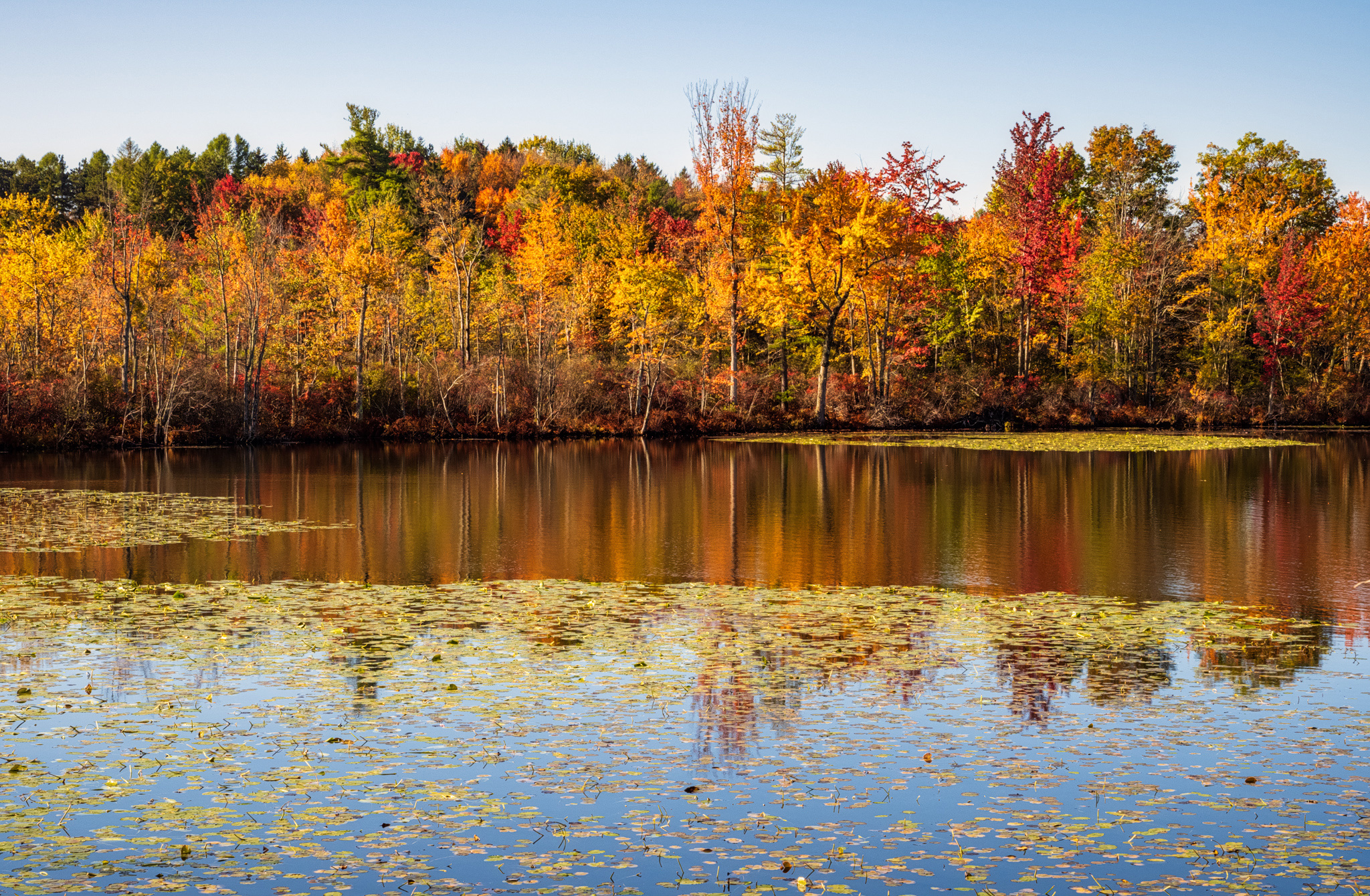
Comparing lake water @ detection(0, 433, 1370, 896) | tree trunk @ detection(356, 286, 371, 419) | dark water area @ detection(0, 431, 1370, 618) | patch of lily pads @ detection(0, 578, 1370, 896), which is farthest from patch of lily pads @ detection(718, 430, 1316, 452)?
patch of lily pads @ detection(0, 578, 1370, 896)

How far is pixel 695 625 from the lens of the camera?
47.3 ft

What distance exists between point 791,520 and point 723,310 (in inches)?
1405

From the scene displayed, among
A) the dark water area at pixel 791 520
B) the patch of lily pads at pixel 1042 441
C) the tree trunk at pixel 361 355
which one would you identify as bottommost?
the dark water area at pixel 791 520

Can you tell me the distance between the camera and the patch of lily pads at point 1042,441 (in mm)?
47875

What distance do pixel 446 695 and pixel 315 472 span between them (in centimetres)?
2876

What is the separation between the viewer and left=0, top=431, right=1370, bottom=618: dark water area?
18.4 meters

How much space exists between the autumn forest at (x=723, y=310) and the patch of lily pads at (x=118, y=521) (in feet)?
68.2

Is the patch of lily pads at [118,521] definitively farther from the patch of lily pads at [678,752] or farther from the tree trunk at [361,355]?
the tree trunk at [361,355]

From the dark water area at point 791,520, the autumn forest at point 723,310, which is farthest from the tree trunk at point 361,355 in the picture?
the dark water area at point 791,520

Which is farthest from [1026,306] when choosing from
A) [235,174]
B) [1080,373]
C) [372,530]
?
[235,174]

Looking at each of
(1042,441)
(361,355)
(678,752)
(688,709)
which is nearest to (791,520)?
(688,709)

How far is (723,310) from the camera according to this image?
6041 cm

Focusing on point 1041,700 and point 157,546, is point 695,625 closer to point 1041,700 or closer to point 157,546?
point 1041,700

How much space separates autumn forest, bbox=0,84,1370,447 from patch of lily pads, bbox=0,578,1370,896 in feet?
133
